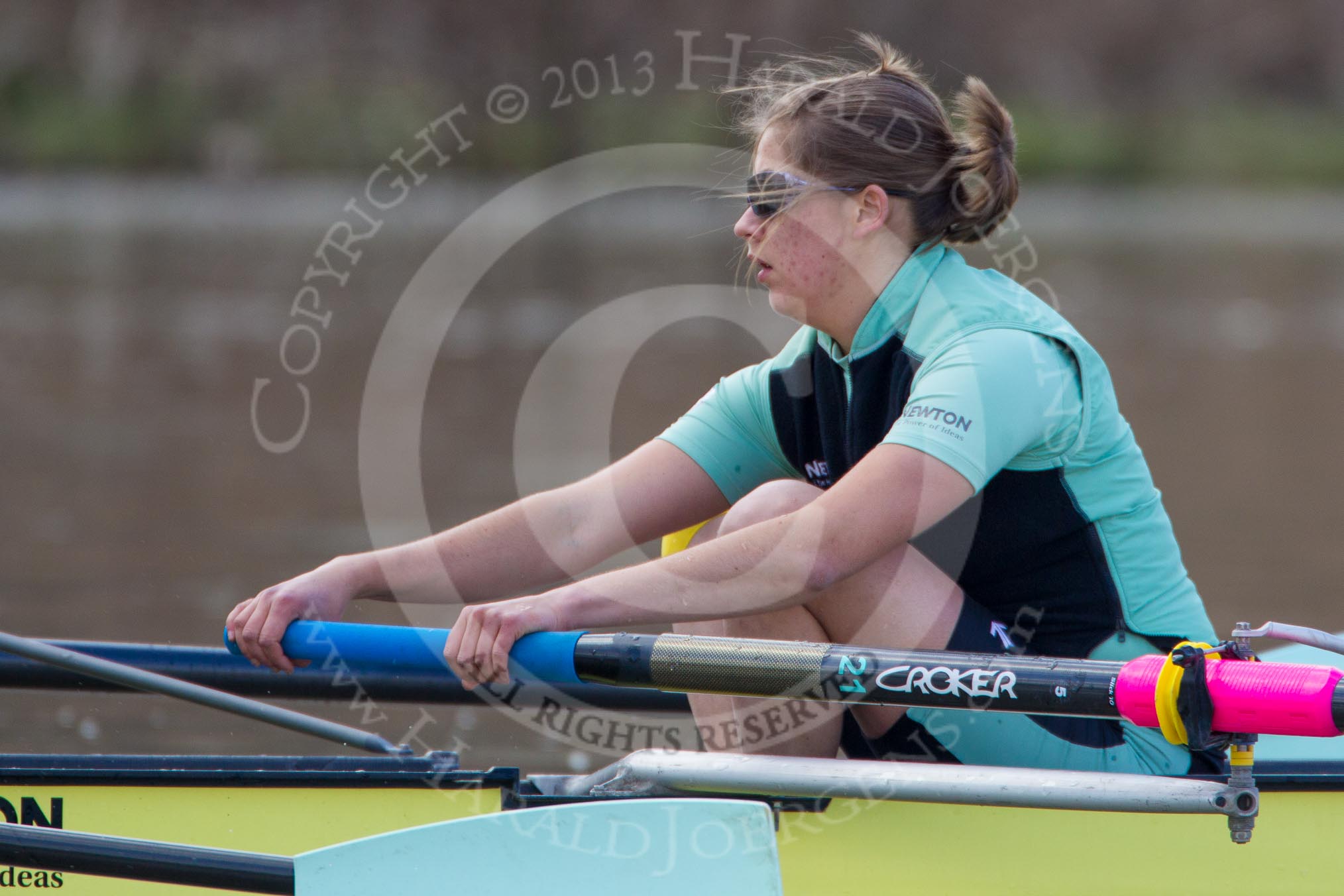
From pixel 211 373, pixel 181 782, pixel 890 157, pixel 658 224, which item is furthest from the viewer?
pixel 658 224

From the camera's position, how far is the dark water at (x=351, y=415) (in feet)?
17.5

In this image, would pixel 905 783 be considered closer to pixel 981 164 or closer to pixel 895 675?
pixel 895 675

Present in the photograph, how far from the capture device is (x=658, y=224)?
24.1m

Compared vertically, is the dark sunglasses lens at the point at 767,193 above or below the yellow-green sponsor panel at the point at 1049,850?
above

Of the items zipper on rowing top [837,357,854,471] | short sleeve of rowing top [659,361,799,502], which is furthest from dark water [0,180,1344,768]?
zipper on rowing top [837,357,854,471]

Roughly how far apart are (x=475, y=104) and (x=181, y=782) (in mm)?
29667

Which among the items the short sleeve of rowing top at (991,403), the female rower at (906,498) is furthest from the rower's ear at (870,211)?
the short sleeve of rowing top at (991,403)

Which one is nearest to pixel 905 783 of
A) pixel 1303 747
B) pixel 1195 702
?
pixel 1195 702

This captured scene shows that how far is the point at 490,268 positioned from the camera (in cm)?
1827

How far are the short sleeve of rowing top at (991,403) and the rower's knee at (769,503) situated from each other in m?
0.22

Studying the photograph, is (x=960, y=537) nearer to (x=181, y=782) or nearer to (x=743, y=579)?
(x=743, y=579)

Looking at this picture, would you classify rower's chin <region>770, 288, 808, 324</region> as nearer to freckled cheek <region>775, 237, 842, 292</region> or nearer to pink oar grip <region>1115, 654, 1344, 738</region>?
freckled cheek <region>775, 237, 842, 292</region>

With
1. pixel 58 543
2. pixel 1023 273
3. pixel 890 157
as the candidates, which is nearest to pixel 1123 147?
pixel 1023 273

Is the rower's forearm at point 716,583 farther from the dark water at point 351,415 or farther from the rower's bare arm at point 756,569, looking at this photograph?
the dark water at point 351,415
